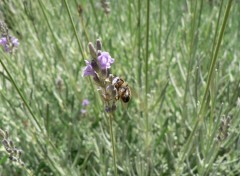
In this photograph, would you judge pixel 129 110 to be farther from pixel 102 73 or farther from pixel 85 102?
pixel 102 73

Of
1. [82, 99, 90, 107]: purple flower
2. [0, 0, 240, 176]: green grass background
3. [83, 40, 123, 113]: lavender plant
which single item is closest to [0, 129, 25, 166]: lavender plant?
[0, 0, 240, 176]: green grass background

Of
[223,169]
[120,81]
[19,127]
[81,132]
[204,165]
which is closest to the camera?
[120,81]

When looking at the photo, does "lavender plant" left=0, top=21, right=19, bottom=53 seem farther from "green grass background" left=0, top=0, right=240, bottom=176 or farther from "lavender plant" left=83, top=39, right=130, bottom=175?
"lavender plant" left=83, top=39, right=130, bottom=175

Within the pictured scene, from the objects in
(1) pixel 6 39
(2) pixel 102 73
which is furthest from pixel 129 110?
(2) pixel 102 73

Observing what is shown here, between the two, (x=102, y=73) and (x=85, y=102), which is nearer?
(x=102, y=73)

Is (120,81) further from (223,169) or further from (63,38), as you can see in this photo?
(63,38)

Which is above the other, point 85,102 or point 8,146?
point 85,102

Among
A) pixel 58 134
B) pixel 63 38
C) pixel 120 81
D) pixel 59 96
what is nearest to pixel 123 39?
pixel 63 38

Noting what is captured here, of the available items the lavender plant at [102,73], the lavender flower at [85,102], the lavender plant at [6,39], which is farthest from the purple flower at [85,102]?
the lavender plant at [102,73]
